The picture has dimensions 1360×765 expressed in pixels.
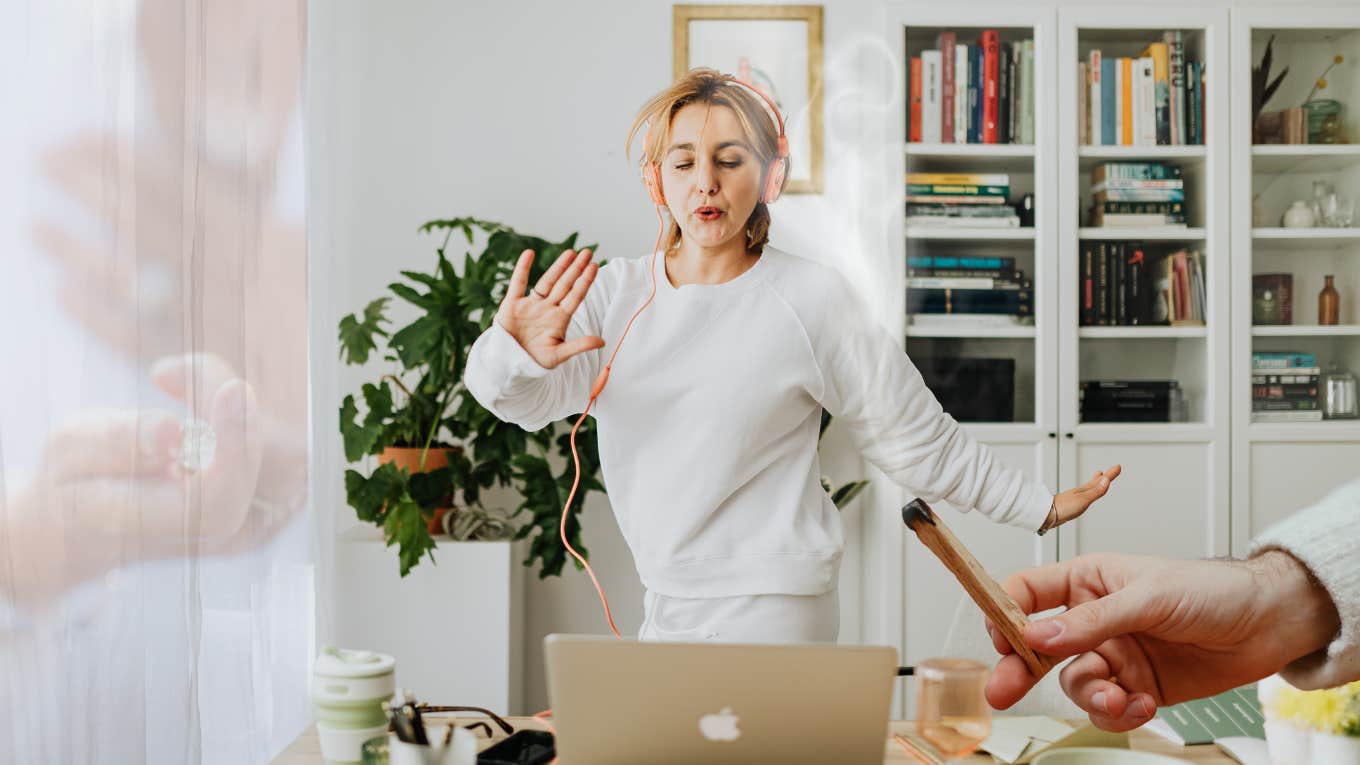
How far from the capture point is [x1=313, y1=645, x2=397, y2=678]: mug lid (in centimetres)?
108

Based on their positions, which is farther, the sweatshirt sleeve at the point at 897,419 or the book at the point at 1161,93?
the book at the point at 1161,93

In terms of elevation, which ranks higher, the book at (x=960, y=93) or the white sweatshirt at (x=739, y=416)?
the book at (x=960, y=93)

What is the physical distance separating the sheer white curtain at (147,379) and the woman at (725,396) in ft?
1.78

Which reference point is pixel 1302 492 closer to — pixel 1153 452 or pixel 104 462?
pixel 1153 452

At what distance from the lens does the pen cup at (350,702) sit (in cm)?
108

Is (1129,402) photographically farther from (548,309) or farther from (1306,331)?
(548,309)

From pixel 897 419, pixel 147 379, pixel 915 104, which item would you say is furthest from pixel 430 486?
pixel 915 104

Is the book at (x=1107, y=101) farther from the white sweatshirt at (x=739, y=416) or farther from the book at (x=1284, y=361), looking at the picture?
the white sweatshirt at (x=739, y=416)

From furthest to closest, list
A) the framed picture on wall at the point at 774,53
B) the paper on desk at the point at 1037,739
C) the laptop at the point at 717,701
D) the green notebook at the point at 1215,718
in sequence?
1. the framed picture on wall at the point at 774,53
2. the green notebook at the point at 1215,718
3. the paper on desk at the point at 1037,739
4. the laptop at the point at 717,701

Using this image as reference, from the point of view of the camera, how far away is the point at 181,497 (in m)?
1.70

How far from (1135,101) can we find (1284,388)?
34.7 inches

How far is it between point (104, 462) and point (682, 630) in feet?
2.81

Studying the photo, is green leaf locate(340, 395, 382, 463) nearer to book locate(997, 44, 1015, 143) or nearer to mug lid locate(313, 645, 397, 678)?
mug lid locate(313, 645, 397, 678)

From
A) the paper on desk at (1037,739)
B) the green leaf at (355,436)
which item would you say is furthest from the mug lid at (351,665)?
the green leaf at (355,436)
